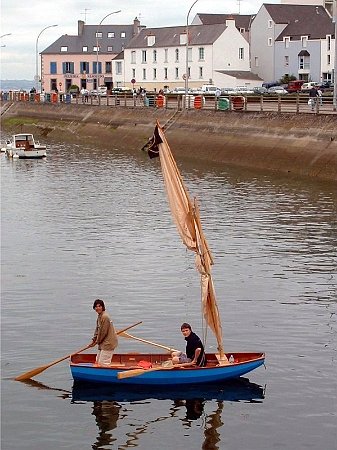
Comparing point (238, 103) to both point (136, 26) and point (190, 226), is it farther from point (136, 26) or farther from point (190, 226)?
point (136, 26)

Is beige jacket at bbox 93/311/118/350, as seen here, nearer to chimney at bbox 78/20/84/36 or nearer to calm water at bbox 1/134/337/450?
calm water at bbox 1/134/337/450

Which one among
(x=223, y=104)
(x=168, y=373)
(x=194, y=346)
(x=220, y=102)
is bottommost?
(x=168, y=373)

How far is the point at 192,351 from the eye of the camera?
83.9ft

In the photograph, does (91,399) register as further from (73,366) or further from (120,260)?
(120,260)

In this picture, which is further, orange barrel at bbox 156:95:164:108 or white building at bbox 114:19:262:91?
white building at bbox 114:19:262:91

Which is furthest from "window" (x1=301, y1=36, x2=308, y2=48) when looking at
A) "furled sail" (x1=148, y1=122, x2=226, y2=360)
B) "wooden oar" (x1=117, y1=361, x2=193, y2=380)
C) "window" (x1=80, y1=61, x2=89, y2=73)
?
"wooden oar" (x1=117, y1=361, x2=193, y2=380)

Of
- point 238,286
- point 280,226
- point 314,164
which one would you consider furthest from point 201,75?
point 238,286

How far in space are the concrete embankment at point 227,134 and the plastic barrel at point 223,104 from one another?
86 centimetres

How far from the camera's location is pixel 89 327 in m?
31.0

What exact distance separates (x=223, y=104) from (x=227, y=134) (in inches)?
239

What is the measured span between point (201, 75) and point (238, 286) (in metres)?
109

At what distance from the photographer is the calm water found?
911 inches

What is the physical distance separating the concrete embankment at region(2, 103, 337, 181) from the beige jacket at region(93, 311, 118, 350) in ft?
132

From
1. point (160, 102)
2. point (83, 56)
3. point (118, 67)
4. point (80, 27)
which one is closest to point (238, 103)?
point (160, 102)
